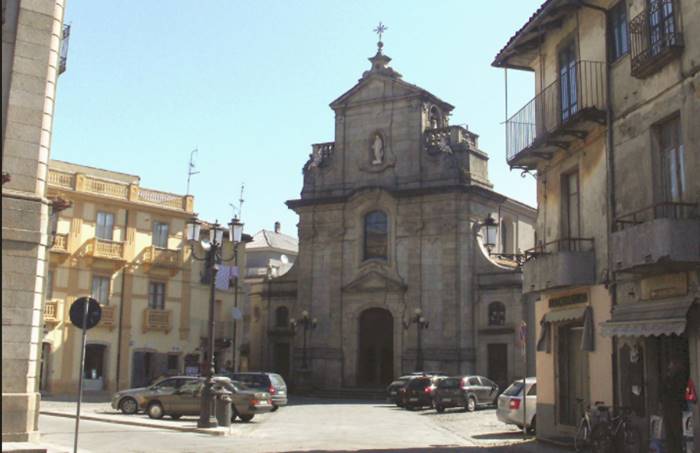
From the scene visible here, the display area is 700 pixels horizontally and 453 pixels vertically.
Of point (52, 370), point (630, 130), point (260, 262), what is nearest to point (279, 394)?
point (52, 370)

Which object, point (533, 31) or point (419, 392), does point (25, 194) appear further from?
point (419, 392)

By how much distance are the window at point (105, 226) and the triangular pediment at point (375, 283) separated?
13582mm

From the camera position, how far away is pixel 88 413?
90.0 feet

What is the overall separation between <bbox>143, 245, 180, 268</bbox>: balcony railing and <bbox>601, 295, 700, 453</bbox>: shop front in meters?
33.7

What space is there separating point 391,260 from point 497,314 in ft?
22.4

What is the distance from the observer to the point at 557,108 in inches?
747

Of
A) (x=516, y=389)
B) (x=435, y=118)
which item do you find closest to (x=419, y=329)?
(x=435, y=118)

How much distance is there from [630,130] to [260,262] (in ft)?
185

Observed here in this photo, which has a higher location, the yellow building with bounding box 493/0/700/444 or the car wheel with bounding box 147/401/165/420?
the yellow building with bounding box 493/0/700/444

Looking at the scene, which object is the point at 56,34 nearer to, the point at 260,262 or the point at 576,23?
the point at 576,23

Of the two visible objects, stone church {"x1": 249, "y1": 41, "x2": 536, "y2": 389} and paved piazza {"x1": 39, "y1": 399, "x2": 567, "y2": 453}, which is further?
stone church {"x1": 249, "y1": 41, "x2": 536, "y2": 389}

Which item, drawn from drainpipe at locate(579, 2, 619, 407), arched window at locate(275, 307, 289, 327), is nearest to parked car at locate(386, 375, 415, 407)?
arched window at locate(275, 307, 289, 327)

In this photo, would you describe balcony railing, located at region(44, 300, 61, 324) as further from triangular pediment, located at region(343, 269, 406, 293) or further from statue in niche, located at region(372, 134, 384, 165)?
statue in niche, located at region(372, 134, 384, 165)

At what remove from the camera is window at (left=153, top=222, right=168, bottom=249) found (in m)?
46.0
